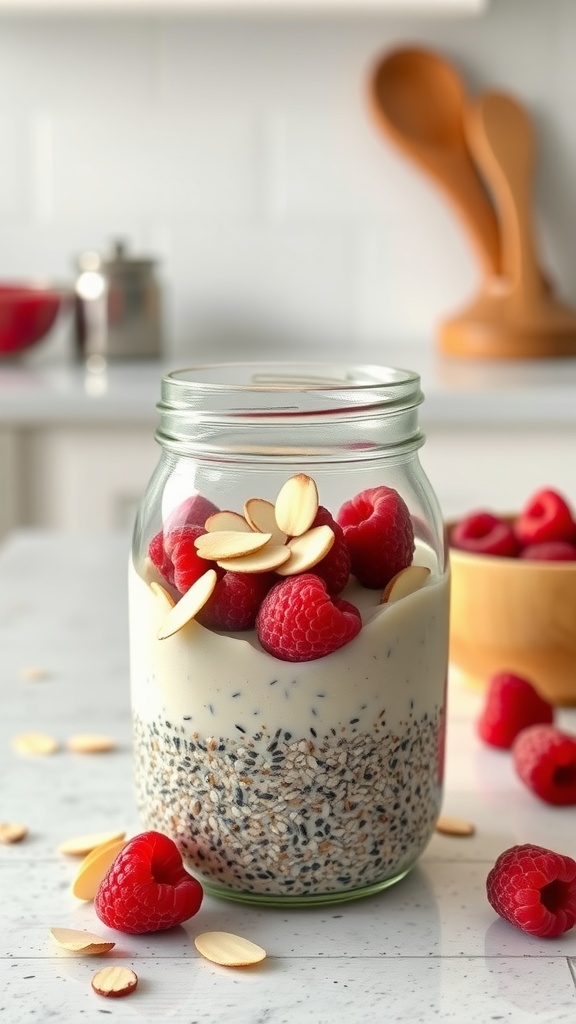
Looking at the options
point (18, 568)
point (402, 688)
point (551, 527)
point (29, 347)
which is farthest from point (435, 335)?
point (402, 688)

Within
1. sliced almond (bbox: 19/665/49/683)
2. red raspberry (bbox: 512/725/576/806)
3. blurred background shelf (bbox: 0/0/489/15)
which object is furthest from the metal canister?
red raspberry (bbox: 512/725/576/806)

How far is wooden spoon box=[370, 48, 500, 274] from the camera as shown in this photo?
6.99 feet

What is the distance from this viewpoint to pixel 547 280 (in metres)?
2.13

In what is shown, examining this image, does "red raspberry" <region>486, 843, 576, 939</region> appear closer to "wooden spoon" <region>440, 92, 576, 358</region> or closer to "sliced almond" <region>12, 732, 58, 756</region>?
"sliced almond" <region>12, 732, 58, 756</region>

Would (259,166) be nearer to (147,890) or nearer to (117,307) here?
(117,307)

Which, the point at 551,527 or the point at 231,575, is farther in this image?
the point at 551,527

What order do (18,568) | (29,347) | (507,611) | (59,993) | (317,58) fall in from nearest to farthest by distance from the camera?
(59,993)
(507,611)
(18,568)
(29,347)
(317,58)

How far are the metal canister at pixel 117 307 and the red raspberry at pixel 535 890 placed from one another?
1546 millimetres

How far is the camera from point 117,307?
79.0 inches

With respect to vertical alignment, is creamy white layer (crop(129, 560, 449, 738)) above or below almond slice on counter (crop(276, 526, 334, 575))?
below

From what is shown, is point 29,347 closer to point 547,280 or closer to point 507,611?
point 547,280

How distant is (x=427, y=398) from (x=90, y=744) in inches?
41.2

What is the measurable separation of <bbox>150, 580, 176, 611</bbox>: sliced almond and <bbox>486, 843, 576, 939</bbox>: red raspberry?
18 centimetres

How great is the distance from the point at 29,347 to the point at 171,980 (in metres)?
1.62
